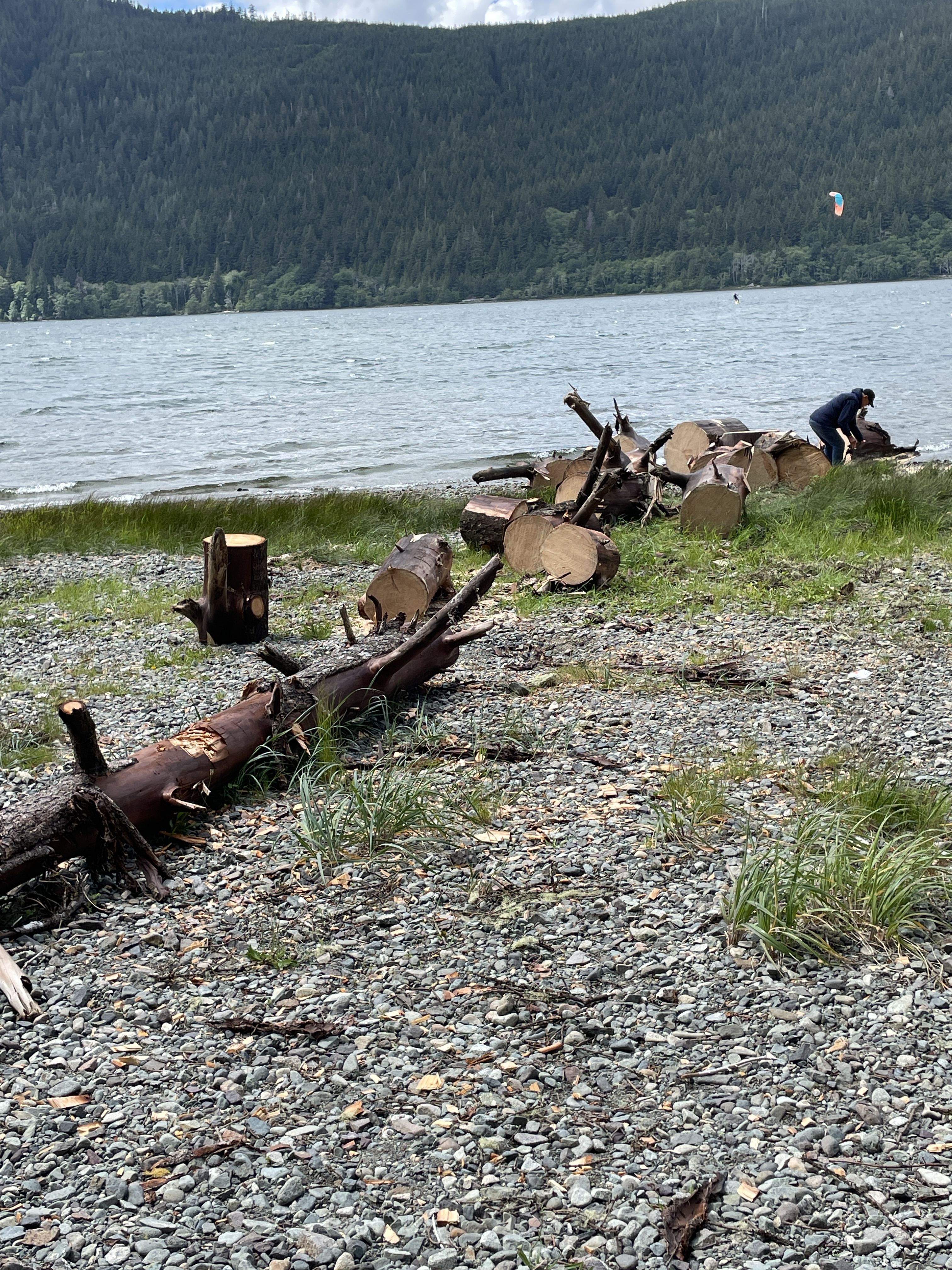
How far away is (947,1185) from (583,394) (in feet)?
137

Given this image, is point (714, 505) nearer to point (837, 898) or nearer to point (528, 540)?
point (528, 540)

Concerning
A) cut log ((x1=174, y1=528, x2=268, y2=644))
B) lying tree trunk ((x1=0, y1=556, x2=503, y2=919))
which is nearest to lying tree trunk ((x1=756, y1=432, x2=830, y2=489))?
cut log ((x1=174, y1=528, x2=268, y2=644))

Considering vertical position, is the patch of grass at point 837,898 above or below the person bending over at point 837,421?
below

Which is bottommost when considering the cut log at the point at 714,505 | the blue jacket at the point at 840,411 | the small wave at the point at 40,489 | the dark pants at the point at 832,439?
the small wave at the point at 40,489

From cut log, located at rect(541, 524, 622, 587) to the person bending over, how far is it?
8.91m

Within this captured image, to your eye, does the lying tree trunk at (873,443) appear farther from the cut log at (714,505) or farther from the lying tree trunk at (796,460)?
the cut log at (714,505)

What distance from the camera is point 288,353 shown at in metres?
82.4

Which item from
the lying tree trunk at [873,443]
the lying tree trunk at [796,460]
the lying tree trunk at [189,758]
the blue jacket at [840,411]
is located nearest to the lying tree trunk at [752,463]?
the lying tree trunk at [796,460]

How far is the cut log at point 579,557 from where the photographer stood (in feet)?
35.3

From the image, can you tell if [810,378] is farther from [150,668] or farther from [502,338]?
[502,338]

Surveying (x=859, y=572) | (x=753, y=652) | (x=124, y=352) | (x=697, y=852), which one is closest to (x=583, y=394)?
(x=859, y=572)

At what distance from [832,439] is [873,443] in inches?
67.3

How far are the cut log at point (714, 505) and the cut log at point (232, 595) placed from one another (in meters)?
6.03

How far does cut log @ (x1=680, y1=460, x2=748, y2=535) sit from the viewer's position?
13109 mm
